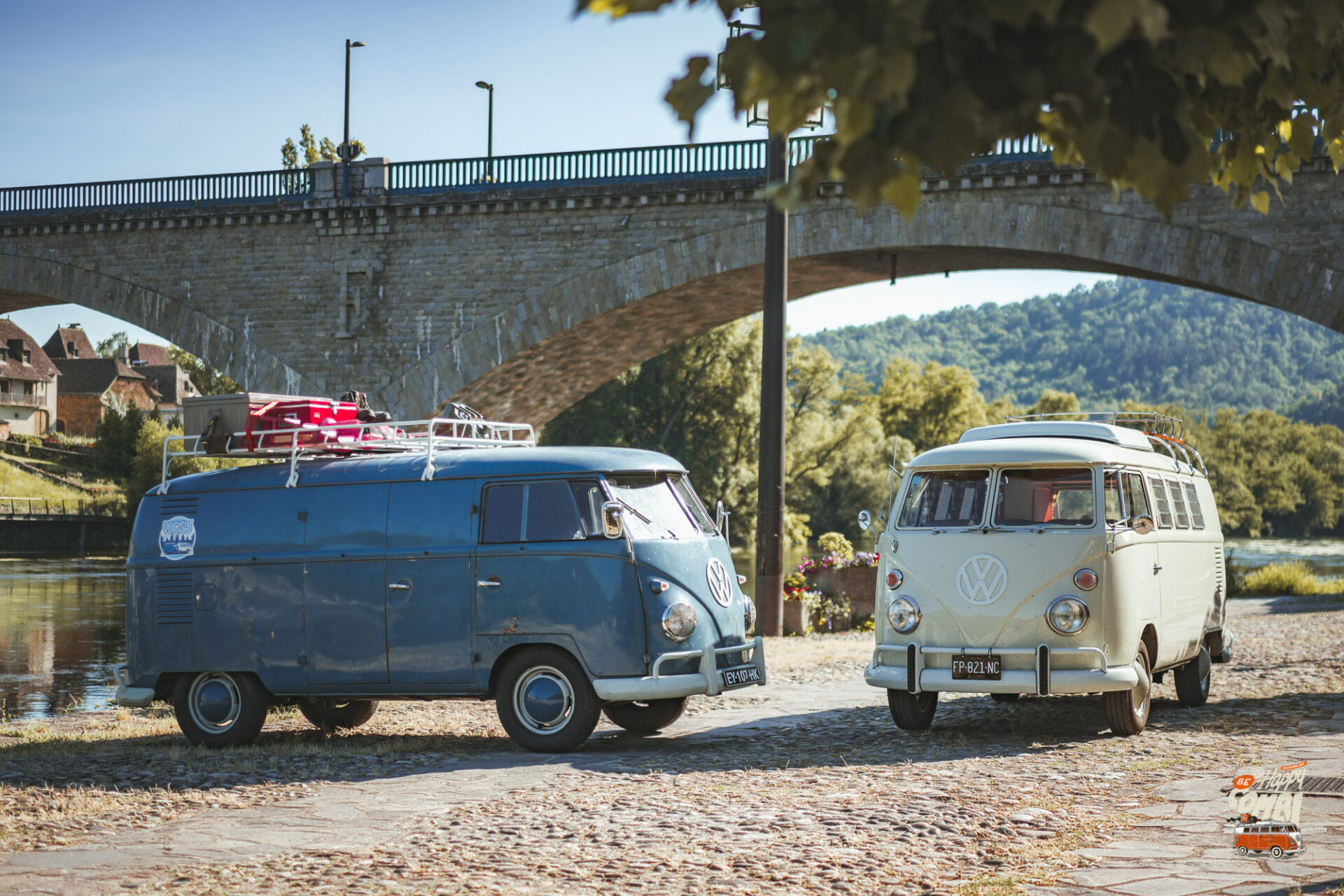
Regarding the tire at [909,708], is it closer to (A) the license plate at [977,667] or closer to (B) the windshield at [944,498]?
(A) the license plate at [977,667]

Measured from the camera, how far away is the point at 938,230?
25.0 m

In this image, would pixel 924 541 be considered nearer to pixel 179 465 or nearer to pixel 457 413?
pixel 457 413

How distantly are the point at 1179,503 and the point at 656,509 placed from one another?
4.85 m

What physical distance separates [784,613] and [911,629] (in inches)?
373

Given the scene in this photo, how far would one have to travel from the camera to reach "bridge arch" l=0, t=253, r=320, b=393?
102ft

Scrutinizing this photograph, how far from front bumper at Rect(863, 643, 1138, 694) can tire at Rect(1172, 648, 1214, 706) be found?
8.64 ft

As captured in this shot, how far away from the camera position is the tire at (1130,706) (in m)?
9.69

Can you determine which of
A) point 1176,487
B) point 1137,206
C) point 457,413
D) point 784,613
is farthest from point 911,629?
point 1137,206

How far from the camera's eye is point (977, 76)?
3.20 metres

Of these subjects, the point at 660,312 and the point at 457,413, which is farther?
the point at 660,312

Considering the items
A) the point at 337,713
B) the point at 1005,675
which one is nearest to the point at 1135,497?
the point at 1005,675

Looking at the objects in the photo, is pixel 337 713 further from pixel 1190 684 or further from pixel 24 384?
pixel 24 384

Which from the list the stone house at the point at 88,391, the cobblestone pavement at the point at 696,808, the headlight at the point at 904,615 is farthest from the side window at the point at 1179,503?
the stone house at the point at 88,391

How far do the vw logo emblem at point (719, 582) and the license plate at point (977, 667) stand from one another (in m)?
1.72
